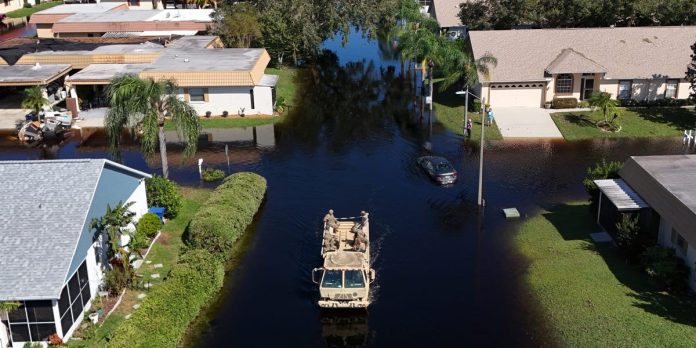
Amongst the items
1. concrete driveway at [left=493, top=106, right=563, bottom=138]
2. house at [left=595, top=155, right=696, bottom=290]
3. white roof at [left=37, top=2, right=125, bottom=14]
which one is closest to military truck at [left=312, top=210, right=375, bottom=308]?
house at [left=595, top=155, right=696, bottom=290]

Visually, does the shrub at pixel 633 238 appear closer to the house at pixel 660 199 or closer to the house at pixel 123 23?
the house at pixel 660 199

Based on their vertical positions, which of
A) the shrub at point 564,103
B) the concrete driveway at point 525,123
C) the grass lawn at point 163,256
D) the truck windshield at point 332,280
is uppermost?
the shrub at point 564,103

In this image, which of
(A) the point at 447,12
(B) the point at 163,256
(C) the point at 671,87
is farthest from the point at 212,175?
(A) the point at 447,12

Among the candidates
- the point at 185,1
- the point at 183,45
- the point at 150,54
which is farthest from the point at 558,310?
the point at 185,1

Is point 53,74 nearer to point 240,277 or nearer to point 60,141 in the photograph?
point 60,141

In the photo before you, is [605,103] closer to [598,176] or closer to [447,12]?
[598,176]

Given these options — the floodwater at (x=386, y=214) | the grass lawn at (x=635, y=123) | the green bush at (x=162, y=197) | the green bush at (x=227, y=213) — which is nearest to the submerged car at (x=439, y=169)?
the floodwater at (x=386, y=214)

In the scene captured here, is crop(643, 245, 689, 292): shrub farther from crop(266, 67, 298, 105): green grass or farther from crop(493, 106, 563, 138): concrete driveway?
crop(266, 67, 298, 105): green grass
